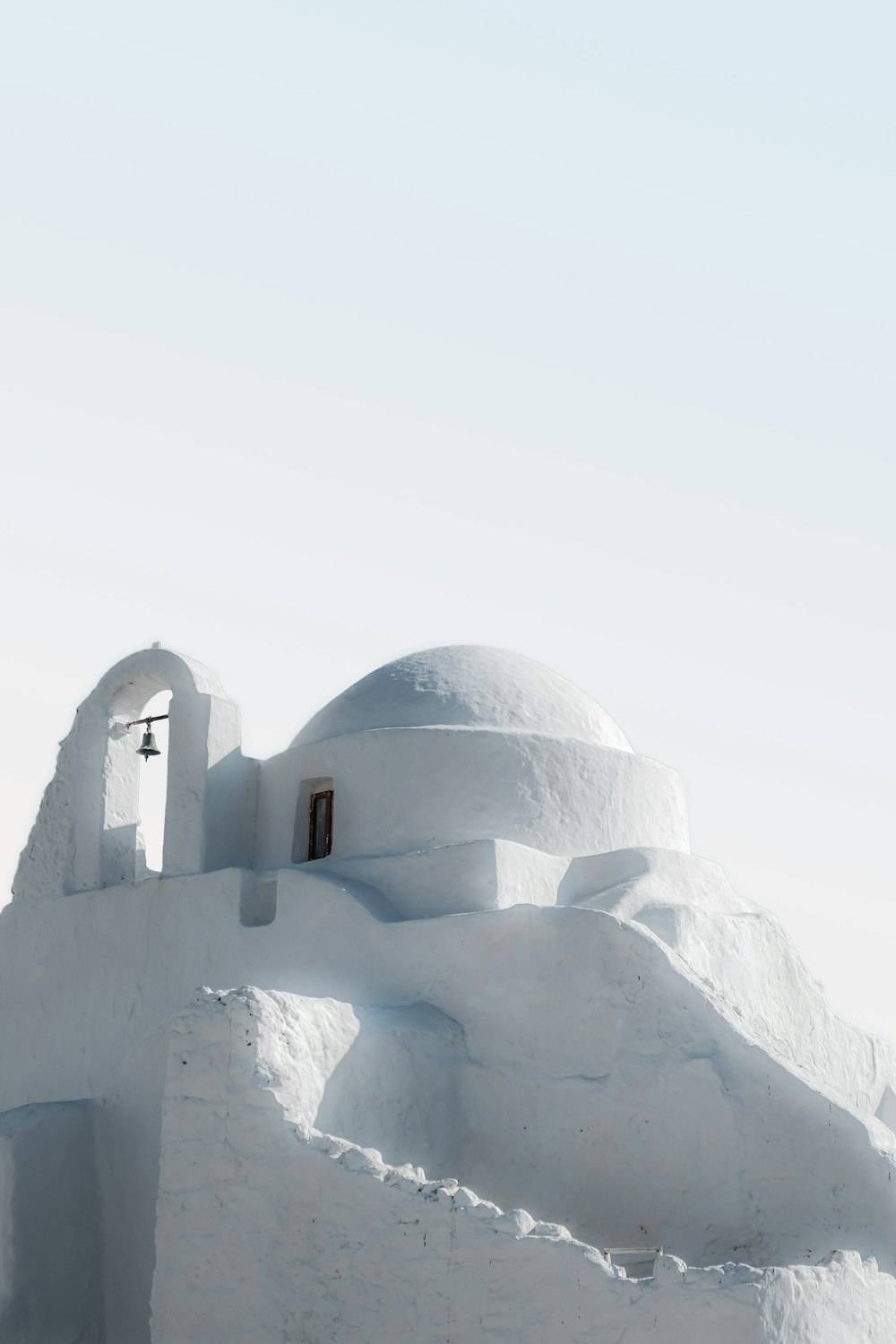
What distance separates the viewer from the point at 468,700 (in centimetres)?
1543

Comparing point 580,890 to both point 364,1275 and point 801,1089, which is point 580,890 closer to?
point 801,1089

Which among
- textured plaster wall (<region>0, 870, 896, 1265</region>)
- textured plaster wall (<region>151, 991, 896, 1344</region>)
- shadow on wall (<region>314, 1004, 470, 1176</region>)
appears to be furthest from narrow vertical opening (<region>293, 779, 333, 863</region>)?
textured plaster wall (<region>151, 991, 896, 1344</region>)

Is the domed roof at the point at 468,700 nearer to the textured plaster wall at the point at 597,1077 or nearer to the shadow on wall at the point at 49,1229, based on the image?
the textured plaster wall at the point at 597,1077

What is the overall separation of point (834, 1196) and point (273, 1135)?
3.62m

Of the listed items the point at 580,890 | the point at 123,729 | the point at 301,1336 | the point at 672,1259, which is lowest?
the point at 301,1336

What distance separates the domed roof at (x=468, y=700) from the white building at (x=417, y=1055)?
37 millimetres

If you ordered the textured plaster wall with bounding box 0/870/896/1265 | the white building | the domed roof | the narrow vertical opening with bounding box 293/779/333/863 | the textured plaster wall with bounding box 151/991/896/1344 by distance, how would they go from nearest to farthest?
the textured plaster wall with bounding box 151/991/896/1344 → the white building → the textured plaster wall with bounding box 0/870/896/1265 → the narrow vertical opening with bounding box 293/779/333/863 → the domed roof

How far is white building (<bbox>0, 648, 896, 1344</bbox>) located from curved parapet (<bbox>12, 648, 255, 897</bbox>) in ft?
0.10

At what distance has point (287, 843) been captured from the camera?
15281 millimetres

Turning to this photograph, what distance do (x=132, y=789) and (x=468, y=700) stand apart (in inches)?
137

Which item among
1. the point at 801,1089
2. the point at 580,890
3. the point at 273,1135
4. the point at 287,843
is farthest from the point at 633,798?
the point at 273,1135

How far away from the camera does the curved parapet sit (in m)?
15.3

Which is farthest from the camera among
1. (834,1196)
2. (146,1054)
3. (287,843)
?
(287,843)

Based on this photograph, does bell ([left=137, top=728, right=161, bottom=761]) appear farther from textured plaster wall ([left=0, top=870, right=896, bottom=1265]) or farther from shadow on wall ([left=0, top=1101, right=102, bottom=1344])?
shadow on wall ([left=0, top=1101, right=102, bottom=1344])
